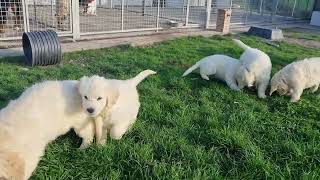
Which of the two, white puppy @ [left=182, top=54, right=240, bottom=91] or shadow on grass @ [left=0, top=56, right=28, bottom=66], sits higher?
white puppy @ [left=182, top=54, right=240, bottom=91]

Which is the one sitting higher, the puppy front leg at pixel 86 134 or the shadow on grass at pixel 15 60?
the shadow on grass at pixel 15 60

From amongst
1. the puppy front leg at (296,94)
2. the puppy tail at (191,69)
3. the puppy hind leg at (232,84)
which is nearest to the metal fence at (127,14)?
the puppy tail at (191,69)

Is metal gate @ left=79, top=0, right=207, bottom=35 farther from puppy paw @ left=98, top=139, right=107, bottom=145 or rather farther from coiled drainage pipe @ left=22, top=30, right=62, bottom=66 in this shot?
puppy paw @ left=98, top=139, right=107, bottom=145

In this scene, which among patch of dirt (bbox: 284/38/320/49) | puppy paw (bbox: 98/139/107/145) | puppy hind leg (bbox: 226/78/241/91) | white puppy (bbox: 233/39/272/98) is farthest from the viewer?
patch of dirt (bbox: 284/38/320/49)

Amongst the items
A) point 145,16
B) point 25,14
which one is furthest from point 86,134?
point 145,16

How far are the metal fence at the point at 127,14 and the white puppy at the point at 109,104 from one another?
5851 millimetres

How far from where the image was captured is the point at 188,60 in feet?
25.3

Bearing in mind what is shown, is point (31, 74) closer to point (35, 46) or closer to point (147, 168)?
point (35, 46)

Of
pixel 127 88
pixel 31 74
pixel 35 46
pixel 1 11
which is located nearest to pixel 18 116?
pixel 127 88

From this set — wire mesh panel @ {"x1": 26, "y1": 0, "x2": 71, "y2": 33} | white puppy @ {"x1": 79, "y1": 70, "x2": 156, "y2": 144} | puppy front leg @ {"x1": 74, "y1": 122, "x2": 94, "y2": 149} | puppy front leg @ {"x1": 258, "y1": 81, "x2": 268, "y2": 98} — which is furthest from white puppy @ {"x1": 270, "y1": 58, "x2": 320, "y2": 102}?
wire mesh panel @ {"x1": 26, "y1": 0, "x2": 71, "y2": 33}

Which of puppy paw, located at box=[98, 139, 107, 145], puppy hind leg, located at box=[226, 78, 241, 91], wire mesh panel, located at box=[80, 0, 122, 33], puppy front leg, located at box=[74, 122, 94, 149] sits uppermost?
wire mesh panel, located at box=[80, 0, 122, 33]

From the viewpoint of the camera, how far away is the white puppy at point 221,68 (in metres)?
5.89

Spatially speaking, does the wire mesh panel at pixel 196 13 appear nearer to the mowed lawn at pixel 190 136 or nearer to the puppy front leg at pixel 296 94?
the mowed lawn at pixel 190 136

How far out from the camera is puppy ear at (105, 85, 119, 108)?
3398 mm
